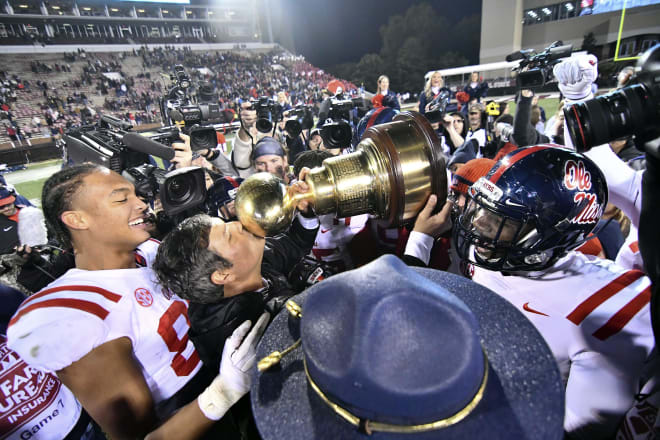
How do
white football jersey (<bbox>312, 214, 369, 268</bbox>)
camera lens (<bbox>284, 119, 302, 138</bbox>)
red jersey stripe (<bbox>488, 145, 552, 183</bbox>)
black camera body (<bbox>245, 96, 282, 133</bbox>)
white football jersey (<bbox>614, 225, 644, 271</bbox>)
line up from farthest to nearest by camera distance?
1. camera lens (<bbox>284, 119, 302, 138</bbox>)
2. black camera body (<bbox>245, 96, 282, 133</bbox>)
3. white football jersey (<bbox>312, 214, 369, 268</bbox>)
4. white football jersey (<bbox>614, 225, 644, 271</bbox>)
5. red jersey stripe (<bbox>488, 145, 552, 183</bbox>)

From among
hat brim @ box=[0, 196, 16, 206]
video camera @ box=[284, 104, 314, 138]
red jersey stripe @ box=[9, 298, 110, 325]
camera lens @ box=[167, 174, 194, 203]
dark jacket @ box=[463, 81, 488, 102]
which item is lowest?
hat brim @ box=[0, 196, 16, 206]

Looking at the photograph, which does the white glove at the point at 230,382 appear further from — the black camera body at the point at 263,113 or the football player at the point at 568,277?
the black camera body at the point at 263,113

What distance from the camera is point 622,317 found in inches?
50.8

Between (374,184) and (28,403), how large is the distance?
2117mm

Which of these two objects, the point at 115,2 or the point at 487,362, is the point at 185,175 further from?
the point at 115,2

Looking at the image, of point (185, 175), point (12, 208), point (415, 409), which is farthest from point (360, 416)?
point (12, 208)

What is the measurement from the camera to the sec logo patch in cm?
178

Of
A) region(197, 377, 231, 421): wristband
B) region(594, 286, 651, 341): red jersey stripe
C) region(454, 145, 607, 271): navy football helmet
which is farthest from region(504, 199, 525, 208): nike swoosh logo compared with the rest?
region(197, 377, 231, 421): wristband

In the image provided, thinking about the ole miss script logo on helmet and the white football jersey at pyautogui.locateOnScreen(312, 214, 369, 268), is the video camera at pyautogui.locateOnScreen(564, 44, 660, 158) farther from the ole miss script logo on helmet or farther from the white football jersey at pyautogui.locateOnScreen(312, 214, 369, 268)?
the white football jersey at pyautogui.locateOnScreen(312, 214, 369, 268)

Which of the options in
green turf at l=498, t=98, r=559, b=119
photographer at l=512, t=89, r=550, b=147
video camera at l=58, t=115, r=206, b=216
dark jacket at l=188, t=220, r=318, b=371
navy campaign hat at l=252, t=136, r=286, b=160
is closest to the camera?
dark jacket at l=188, t=220, r=318, b=371

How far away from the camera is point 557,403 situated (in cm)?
74

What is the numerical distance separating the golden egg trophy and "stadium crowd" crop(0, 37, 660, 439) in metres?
0.06

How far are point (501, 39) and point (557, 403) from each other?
127ft

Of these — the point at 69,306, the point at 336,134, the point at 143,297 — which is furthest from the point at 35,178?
the point at 69,306
